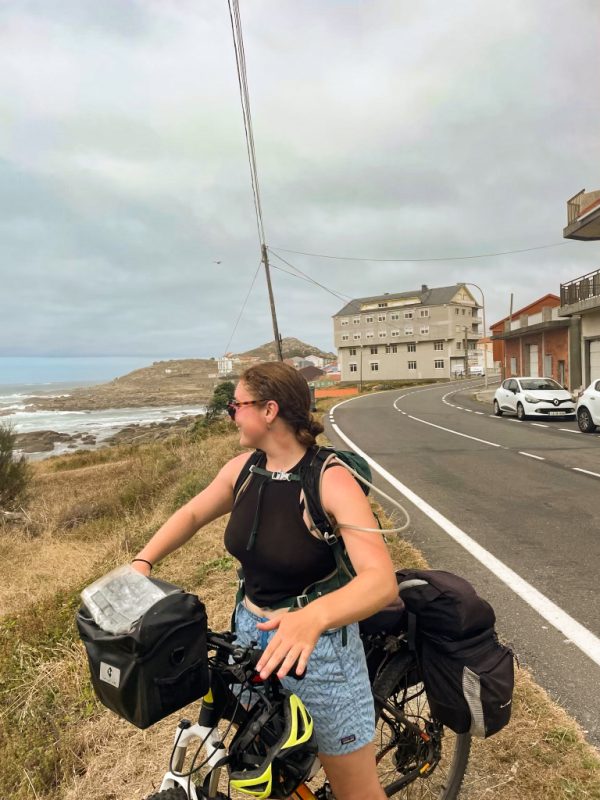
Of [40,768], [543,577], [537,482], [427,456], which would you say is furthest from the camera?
[427,456]

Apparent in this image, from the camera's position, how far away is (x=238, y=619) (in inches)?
78.8

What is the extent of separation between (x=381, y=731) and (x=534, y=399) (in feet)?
65.4

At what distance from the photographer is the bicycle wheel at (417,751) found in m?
2.26

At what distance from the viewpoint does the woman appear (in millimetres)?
1581

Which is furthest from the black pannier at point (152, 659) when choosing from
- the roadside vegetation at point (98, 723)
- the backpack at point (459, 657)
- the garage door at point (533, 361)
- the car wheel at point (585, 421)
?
the garage door at point (533, 361)

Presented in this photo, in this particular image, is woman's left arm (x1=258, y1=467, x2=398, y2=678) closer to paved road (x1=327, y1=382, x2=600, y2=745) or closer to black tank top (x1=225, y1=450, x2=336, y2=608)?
black tank top (x1=225, y1=450, x2=336, y2=608)

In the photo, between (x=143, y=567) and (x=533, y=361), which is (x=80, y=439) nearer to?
(x=533, y=361)

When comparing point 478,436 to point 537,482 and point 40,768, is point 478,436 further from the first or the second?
point 40,768

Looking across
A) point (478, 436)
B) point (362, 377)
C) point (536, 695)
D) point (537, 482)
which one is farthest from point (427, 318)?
point (536, 695)

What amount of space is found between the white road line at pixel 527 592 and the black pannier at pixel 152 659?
3.18 metres

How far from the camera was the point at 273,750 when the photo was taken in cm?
145

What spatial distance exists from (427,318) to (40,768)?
8210cm

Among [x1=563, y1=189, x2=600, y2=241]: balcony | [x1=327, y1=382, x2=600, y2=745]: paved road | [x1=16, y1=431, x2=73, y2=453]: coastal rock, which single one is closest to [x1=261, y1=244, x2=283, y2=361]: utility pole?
[x1=327, y1=382, x2=600, y2=745]: paved road

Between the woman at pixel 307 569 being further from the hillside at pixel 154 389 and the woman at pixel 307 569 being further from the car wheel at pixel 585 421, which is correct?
the hillside at pixel 154 389
